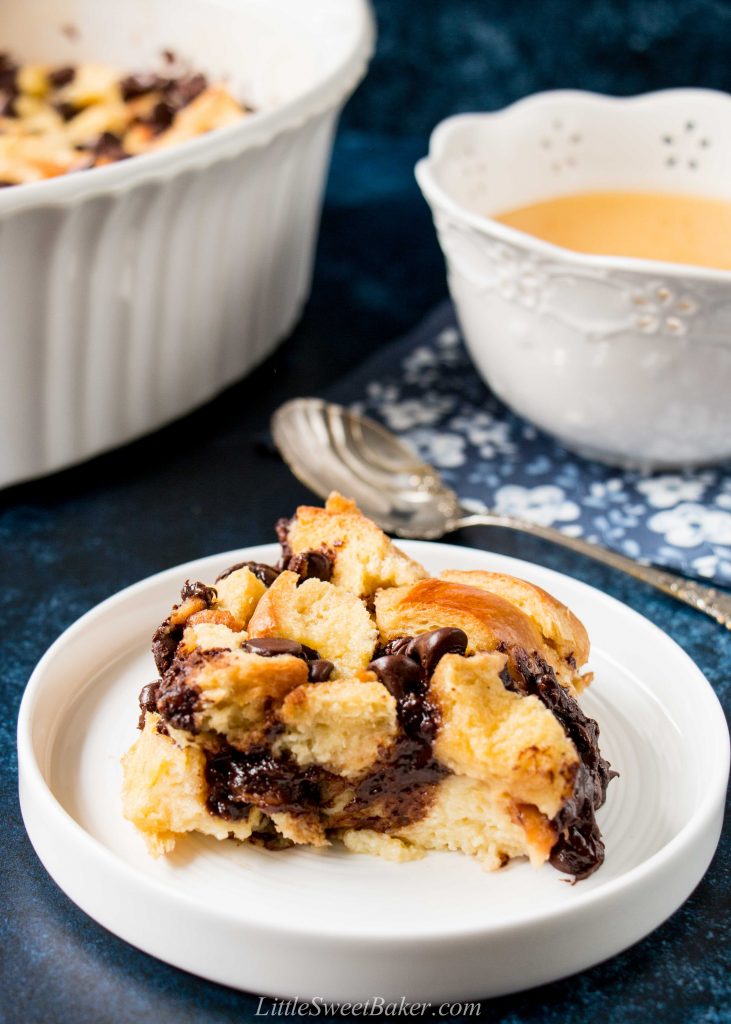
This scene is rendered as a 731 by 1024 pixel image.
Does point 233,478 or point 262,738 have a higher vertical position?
point 262,738

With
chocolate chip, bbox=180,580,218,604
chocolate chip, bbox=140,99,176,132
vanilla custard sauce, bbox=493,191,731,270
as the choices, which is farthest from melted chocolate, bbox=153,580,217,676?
chocolate chip, bbox=140,99,176,132

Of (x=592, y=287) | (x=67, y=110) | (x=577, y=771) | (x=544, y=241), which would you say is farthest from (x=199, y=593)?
(x=67, y=110)

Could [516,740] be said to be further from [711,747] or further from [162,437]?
[162,437]

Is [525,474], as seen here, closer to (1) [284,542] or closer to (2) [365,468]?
(2) [365,468]

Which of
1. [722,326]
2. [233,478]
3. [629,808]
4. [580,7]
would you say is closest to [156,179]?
[233,478]

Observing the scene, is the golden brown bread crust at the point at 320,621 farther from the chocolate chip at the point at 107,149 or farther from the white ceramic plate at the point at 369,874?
the chocolate chip at the point at 107,149

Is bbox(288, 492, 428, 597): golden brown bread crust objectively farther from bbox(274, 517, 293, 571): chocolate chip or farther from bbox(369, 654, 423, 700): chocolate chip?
bbox(369, 654, 423, 700): chocolate chip
